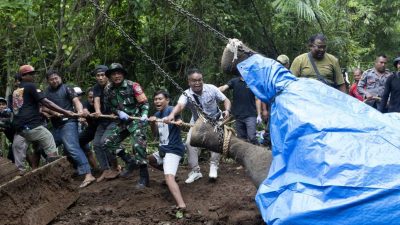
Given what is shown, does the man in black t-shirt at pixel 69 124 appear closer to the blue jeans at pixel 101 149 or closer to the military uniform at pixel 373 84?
the blue jeans at pixel 101 149

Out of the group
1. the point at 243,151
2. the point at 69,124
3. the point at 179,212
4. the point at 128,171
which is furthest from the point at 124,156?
the point at 243,151

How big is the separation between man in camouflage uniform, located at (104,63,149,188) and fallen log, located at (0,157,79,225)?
0.87m

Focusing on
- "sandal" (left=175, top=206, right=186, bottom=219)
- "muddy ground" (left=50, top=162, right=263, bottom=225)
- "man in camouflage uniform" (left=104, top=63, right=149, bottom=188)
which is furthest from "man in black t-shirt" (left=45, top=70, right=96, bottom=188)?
"sandal" (left=175, top=206, right=186, bottom=219)

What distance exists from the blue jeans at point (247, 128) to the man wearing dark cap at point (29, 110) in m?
2.60

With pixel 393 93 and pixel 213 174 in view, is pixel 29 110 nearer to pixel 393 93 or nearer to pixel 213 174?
pixel 213 174

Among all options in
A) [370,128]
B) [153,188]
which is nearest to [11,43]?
[153,188]

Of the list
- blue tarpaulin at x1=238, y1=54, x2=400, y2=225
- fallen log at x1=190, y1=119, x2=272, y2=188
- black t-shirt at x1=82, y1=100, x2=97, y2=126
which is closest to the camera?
blue tarpaulin at x1=238, y1=54, x2=400, y2=225

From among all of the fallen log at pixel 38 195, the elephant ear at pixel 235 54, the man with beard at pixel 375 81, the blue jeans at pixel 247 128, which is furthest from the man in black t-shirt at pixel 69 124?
the man with beard at pixel 375 81

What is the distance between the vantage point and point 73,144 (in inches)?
290

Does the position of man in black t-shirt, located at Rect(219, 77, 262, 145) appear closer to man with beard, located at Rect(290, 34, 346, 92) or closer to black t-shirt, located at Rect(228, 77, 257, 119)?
black t-shirt, located at Rect(228, 77, 257, 119)

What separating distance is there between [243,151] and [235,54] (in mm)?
820

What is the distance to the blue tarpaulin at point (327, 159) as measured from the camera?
3326mm

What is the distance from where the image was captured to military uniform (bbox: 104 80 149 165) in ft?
22.6

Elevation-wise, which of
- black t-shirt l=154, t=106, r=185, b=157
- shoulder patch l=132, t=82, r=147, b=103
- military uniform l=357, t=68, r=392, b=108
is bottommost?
black t-shirt l=154, t=106, r=185, b=157
